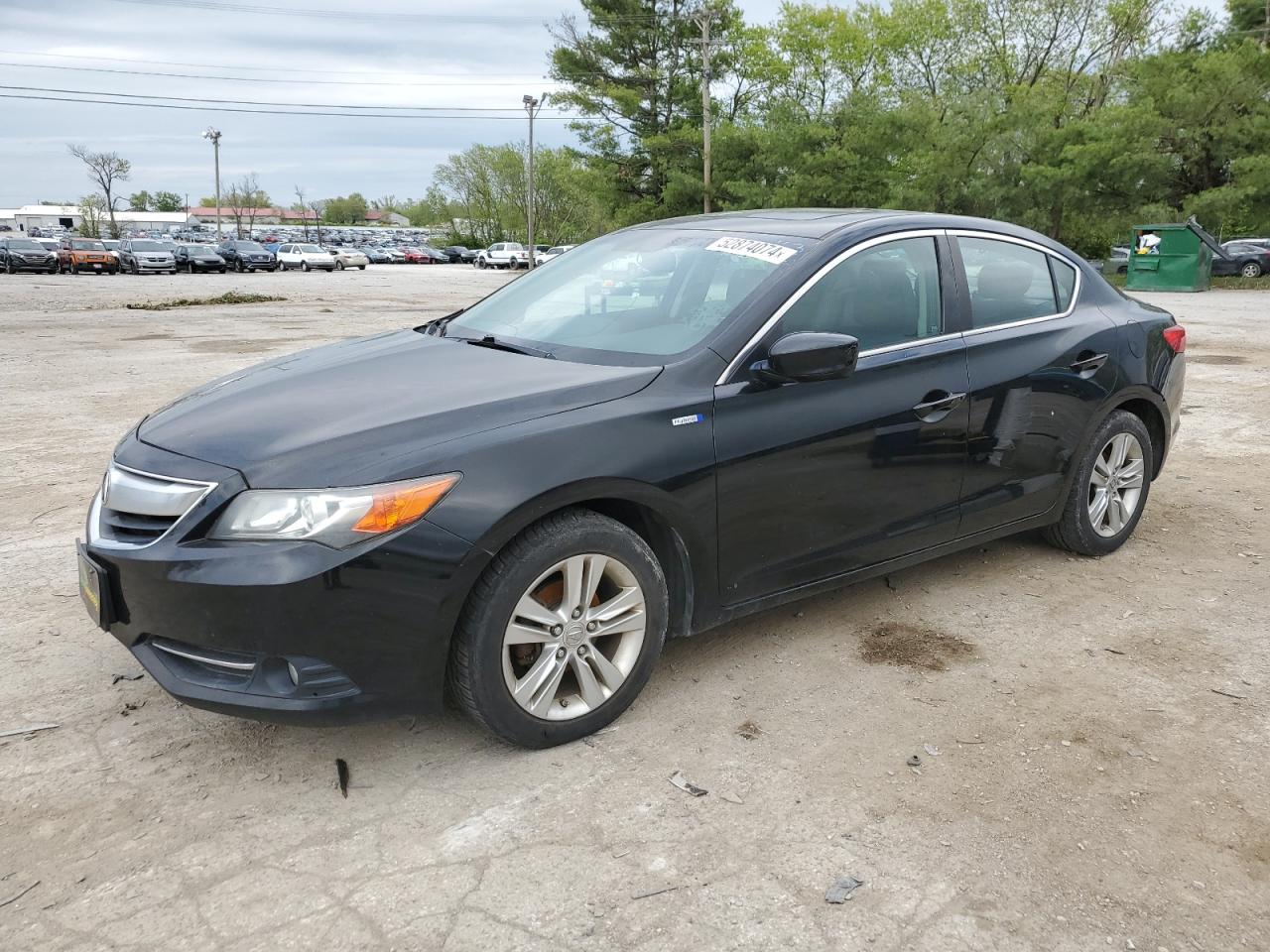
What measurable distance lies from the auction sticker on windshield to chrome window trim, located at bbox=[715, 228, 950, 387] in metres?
0.15

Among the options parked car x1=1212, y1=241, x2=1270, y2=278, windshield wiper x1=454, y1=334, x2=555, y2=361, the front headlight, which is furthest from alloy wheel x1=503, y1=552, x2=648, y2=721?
parked car x1=1212, y1=241, x2=1270, y2=278

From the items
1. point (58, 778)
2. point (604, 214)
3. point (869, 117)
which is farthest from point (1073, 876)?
point (604, 214)

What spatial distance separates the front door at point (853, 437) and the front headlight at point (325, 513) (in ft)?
3.41

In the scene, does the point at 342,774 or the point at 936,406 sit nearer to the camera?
the point at 342,774

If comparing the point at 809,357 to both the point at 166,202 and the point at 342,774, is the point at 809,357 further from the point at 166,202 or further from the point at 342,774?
the point at 166,202

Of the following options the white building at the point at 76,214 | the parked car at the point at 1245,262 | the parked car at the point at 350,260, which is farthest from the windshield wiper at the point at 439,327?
the white building at the point at 76,214

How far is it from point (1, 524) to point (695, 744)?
4071 mm

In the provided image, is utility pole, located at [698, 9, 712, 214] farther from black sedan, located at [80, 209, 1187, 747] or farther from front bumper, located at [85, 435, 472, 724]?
front bumper, located at [85, 435, 472, 724]

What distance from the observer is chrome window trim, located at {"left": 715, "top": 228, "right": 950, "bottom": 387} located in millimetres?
3348

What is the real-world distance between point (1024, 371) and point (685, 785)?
7.55 ft

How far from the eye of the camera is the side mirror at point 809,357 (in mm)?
3264

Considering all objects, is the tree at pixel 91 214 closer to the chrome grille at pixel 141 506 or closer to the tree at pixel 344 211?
the tree at pixel 344 211

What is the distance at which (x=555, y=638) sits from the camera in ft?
9.77

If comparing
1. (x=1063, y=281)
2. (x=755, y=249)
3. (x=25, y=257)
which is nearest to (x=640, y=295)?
(x=755, y=249)
